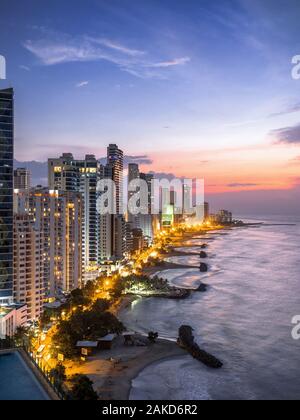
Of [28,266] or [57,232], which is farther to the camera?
[57,232]

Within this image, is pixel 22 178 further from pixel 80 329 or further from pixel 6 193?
pixel 80 329

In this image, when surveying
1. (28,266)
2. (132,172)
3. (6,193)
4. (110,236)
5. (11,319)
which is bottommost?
(11,319)

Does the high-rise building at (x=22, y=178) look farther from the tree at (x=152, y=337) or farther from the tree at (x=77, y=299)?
the tree at (x=152, y=337)

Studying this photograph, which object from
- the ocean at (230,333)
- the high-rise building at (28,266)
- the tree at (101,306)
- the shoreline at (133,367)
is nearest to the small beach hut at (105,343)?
the shoreline at (133,367)

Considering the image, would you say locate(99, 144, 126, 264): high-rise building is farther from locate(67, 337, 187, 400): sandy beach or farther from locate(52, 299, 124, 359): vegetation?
locate(67, 337, 187, 400): sandy beach

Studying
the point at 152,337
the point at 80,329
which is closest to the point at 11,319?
the point at 80,329

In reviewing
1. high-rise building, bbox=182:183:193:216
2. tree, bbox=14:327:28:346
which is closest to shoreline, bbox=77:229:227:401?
tree, bbox=14:327:28:346
